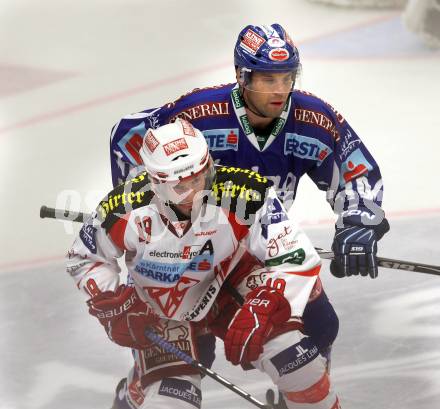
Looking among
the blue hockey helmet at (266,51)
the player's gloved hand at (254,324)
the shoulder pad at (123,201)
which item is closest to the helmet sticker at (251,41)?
the blue hockey helmet at (266,51)

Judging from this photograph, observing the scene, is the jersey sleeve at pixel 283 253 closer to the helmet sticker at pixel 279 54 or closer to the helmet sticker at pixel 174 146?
the helmet sticker at pixel 174 146

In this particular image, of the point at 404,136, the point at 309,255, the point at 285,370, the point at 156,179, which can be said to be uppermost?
the point at 156,179

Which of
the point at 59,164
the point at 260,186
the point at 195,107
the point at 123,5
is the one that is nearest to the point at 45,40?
the point at 123,5

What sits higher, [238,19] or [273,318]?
[273,318]

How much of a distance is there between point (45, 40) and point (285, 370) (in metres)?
4.99

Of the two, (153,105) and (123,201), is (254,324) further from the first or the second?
(153,105)

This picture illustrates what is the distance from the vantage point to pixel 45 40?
27.4 ft

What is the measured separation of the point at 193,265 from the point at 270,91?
2.39ft

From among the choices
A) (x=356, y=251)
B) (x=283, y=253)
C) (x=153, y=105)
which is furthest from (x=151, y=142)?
(x=153, y=105)

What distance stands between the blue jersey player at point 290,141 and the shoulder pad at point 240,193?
1.52 ft

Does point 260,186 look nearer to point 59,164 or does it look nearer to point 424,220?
point 424,220

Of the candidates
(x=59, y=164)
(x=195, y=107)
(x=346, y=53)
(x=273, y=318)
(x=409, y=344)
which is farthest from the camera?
(x=346, y=53)

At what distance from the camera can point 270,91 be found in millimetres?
4277

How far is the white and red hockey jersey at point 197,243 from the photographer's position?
387 centimetres
